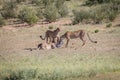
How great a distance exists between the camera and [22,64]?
1825cm

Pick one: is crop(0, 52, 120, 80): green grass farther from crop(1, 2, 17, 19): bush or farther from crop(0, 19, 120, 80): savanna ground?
crop(1, 2, 17, 19): bush

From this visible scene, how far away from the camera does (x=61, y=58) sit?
1955cm

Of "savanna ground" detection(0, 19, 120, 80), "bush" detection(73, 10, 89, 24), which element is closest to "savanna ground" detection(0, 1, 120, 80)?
"savanna ground" detection(0, 19, 120, 80)

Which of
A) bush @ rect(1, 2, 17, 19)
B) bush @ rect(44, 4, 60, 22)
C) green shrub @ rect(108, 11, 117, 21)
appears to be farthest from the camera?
bush @ rect(1, 2, 17, 19)

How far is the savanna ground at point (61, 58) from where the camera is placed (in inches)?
623

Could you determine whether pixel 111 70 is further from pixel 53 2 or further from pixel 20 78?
pixel 53 2

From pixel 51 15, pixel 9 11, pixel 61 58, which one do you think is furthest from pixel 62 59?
pixel 9 11

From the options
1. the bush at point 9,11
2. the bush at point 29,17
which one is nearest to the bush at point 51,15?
the bush at point 29,17

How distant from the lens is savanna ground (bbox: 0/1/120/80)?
1583cm

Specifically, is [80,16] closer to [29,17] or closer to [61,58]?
[29,17]

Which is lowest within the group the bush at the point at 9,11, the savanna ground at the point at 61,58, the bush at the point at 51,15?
the bush at the point at 9,11

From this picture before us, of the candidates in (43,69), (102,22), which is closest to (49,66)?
(43,69)

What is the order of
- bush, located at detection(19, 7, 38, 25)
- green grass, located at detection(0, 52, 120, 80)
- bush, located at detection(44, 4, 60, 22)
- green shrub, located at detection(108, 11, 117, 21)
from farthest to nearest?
bush, located at detection(44, 4, 60, 22) < bush, located at detection(19, 7, 38, 25) < green shrub, located at detection(108, 11, 117, 21) < green grass, located at detection(0, 52, 120, 80)

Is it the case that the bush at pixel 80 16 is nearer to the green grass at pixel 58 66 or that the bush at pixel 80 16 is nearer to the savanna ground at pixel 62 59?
the savanna ground at pixel 62 59
